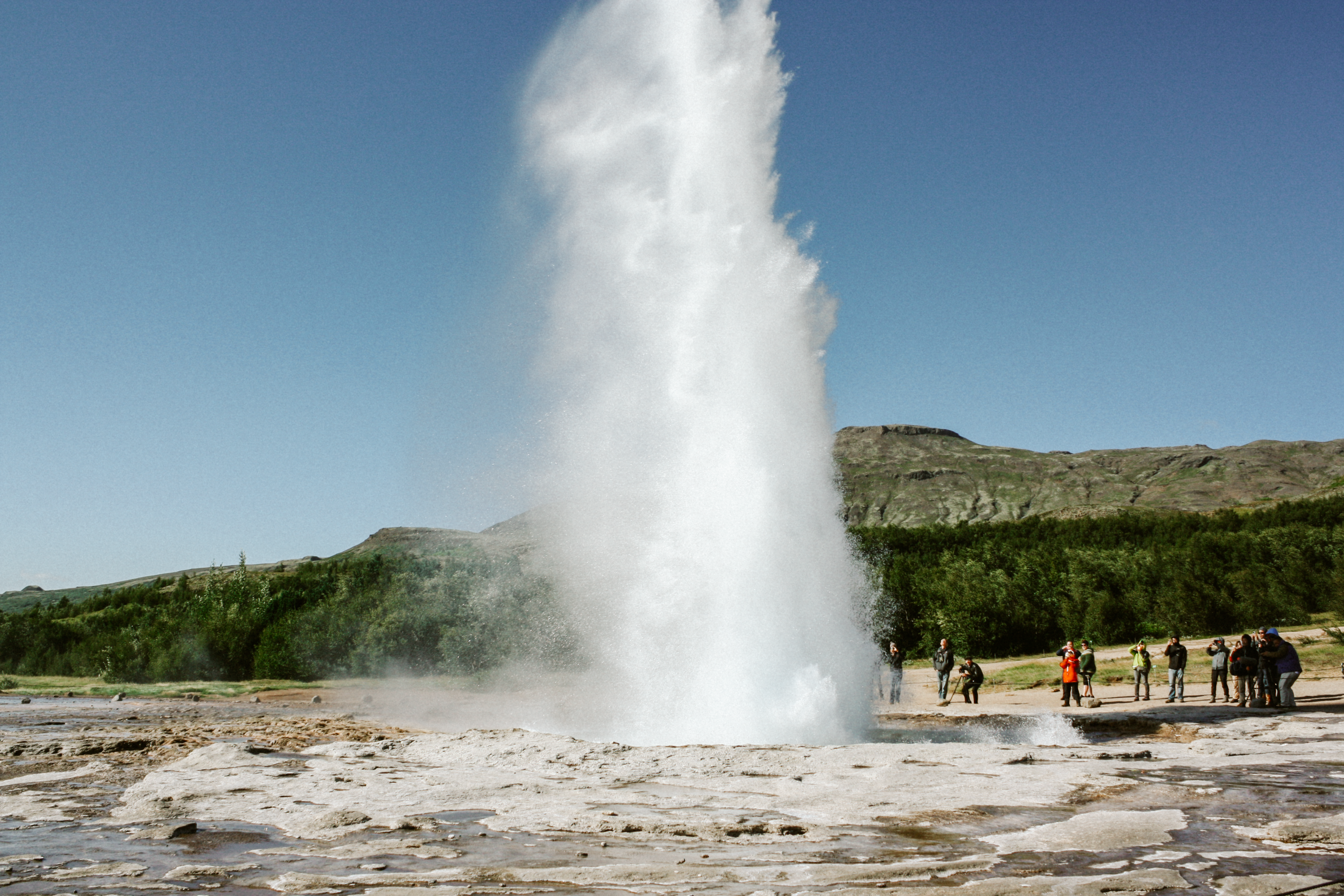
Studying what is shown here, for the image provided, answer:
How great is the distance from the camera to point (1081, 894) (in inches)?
241

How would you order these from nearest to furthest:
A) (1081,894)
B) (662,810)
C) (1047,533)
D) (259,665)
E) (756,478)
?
(1081,894) < (662,810) < (756,478) < (259,665) < (1047,533)

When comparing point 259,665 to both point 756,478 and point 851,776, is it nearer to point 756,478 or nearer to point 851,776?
point 756,478

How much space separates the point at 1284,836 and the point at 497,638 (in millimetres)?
45682

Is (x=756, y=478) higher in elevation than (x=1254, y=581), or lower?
higher

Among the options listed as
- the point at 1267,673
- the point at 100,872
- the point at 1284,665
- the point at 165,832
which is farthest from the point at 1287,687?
the point at 100,872

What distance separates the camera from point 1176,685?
995 inches

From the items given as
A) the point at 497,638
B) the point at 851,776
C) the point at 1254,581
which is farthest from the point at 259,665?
the point at 1254,581

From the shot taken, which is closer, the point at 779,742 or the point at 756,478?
the point at 779,742

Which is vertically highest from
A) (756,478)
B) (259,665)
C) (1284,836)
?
(756,478)

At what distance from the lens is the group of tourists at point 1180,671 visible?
2047cm

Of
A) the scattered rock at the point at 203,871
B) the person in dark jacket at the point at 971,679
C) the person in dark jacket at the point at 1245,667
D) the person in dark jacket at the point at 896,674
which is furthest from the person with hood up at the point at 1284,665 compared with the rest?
the scattered rock at the point at 203,871

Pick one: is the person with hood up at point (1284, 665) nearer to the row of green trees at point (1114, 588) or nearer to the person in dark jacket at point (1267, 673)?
the person in dark jacket at point (1267, 673)

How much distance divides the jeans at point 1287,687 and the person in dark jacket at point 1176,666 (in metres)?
3.73

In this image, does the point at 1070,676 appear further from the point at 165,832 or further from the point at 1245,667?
the point at 165,832
